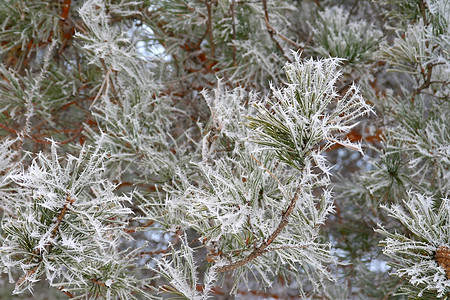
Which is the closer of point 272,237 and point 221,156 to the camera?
point 272,237

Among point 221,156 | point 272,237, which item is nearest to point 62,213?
point 272,237

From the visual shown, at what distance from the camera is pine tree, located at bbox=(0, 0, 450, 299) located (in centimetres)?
63

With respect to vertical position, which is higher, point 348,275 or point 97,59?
point 97,59

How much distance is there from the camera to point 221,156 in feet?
3.27

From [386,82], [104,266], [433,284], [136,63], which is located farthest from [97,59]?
[386,82]

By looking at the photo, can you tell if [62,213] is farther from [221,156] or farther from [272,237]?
[221,156]

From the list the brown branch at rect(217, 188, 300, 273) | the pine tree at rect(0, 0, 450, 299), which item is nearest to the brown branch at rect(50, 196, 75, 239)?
the pine tree at rect(0, 0, 450, 299)

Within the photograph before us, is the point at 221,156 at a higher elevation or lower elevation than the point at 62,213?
lower

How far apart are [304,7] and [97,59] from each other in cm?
113

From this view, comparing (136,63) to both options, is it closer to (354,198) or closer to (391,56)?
(391,56)

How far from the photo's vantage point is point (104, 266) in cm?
78

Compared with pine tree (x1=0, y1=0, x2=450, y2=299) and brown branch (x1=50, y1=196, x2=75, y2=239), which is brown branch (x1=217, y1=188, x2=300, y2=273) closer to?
pine tree (x1=0, y1=0, x2=450, y2=299)

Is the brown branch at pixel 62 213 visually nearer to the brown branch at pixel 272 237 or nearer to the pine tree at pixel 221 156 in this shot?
the pine tree at pixel 221 156

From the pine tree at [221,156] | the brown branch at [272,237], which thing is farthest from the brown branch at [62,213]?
the brown branch at [272,237]
